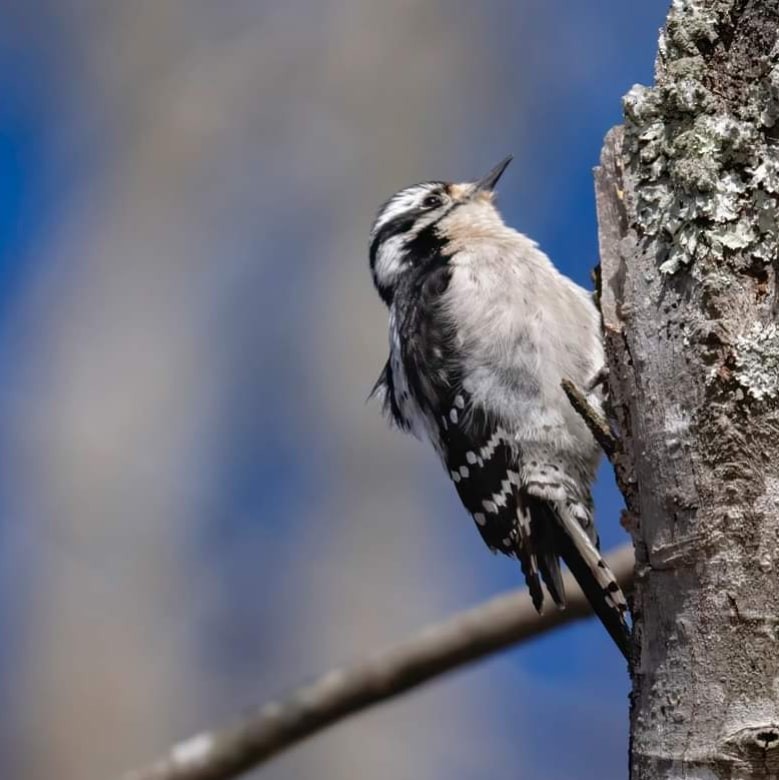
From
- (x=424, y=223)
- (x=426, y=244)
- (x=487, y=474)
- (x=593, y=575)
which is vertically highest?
(x=424, y=223)

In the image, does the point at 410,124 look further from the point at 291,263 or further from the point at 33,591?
the point at 33,591

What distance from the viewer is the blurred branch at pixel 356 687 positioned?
3.14m

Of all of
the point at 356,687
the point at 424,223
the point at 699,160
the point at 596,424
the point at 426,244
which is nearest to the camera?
the point at 699,160

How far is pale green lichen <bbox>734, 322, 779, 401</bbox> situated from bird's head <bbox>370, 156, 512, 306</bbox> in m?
2.45

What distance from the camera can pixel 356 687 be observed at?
10.8 feet

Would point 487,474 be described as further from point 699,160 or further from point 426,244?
point 699,160

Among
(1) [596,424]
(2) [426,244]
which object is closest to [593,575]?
(1) [596,424]

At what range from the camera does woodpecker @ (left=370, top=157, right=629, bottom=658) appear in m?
4.14

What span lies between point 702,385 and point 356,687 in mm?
1307

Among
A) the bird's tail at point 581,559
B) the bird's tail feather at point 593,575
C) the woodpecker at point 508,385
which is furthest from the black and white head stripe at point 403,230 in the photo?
the bird's tail feather at point 593,575

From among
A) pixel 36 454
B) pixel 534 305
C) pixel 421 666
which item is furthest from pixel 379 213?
pixel 36 454

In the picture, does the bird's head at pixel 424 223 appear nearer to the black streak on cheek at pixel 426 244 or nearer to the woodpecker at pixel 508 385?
the black streak on cheek at pixel 426 244

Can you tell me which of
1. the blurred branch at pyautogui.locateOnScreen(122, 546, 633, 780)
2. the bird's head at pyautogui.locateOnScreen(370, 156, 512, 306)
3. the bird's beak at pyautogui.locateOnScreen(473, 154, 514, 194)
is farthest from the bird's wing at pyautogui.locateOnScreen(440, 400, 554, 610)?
the bird's beak at pyautogui.locateOnScreen(473, 154, 514, 194)

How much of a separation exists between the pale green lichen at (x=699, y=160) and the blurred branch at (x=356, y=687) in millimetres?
1262
